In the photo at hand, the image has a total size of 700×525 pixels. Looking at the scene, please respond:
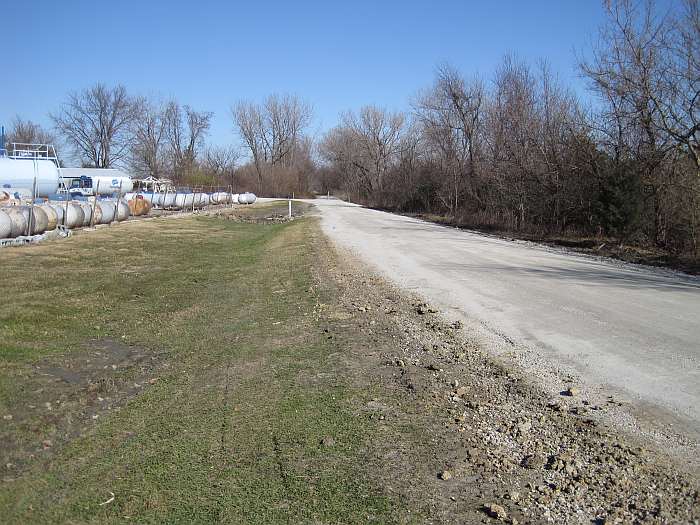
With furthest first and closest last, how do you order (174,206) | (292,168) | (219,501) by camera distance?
(292,168) → (174,206) → (219,501)

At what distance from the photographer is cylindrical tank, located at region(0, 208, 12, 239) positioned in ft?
60.8

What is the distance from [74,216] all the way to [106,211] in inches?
184

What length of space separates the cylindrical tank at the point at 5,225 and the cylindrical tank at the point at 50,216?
2736mm

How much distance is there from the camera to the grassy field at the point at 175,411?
3.89 m

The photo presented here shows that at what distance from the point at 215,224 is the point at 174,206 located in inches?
541

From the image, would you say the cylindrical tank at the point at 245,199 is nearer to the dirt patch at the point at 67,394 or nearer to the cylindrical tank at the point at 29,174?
the cylindrical tank at the point at 29,174

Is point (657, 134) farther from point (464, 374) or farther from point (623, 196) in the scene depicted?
point (464, 374)

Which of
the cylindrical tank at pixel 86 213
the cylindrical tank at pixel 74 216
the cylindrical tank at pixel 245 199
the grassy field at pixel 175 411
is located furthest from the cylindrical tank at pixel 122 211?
the cylindrical tank at pixel 245 199

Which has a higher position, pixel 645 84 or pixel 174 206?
pixel 645 84

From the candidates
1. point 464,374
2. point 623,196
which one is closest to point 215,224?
point 623,196

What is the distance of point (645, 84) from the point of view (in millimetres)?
21438

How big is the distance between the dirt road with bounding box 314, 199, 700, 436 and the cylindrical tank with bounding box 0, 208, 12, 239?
35.9 feet

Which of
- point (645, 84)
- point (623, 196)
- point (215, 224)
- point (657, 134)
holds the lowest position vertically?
point (215, 224)

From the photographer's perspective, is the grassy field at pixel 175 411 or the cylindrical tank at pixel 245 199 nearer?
the grassy field at pixel 175 411
